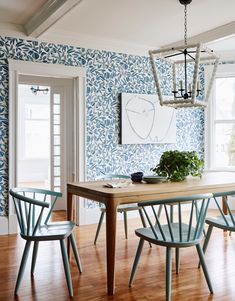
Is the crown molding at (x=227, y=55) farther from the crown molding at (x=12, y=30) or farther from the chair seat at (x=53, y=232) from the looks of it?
the chair seat at (x=53, y=232)

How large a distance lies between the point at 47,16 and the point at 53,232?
91.8 inches

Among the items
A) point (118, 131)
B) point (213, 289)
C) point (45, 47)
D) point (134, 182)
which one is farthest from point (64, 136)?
point (213, 289)

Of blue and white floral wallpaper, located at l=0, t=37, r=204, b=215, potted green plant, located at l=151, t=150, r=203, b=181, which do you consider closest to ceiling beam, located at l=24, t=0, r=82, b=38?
blue and white floral wallpaper, located at l=0, t=37, r=204, b=215

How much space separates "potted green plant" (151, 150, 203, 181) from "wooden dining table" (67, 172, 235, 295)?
0.32 ft

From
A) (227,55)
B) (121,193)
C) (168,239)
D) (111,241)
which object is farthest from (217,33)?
(111,241)

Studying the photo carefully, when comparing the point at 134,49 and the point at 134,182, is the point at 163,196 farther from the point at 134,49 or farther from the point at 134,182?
the point at 134,49

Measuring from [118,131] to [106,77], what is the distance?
0.80 metres

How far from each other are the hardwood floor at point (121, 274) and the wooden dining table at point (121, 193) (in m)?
0.26

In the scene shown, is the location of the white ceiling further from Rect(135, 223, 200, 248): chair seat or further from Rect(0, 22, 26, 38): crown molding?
Rect(135, 223, 200, 248): chair seat

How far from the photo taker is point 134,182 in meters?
3.38

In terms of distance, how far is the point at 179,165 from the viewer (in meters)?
3.36

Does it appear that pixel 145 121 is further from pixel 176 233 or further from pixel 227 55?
pixel 176 233

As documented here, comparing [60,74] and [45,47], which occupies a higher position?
[45,47]

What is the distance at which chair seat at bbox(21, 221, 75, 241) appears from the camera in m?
2.68
